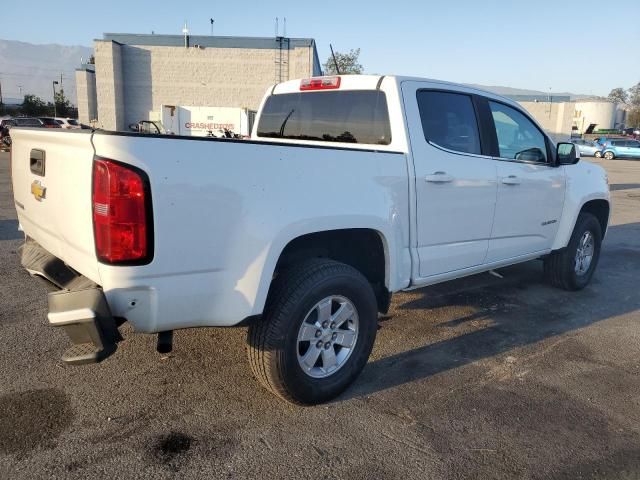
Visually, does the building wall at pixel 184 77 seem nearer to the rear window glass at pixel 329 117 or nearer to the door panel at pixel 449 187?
the rear window glass at pixel 329 117

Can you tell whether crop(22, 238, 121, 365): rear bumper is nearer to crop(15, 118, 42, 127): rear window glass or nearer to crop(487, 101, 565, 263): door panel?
crop(487, 101, 565, 263): door panel

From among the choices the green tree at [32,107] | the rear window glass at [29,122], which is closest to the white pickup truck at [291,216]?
the rear window glass at [29,122]

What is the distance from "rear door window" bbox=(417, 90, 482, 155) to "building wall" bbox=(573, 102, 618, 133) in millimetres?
84484

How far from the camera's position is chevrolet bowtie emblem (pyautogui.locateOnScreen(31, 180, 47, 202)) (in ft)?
9.64

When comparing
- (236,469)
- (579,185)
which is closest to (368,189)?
(236,469)

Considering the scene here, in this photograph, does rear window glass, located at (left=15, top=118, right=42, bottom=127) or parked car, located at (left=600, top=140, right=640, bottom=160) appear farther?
parked car, located at (left=600, top=140, right=640, bottom=160)

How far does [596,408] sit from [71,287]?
10.4ft

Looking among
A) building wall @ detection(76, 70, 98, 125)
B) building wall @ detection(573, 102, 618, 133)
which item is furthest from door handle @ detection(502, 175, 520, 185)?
building wall @ detection(573, 102, 618, 133)

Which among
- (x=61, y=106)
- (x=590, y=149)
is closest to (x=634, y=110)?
(x=590, y=149)

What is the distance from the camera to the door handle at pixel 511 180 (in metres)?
4.36

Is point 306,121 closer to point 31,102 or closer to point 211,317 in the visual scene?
point 211,317

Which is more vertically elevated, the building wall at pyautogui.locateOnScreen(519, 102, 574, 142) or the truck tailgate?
the building wall at pyautogui.locateOnScreen(519, 102, 574, 142)

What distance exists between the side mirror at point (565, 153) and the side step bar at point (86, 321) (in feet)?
14.2

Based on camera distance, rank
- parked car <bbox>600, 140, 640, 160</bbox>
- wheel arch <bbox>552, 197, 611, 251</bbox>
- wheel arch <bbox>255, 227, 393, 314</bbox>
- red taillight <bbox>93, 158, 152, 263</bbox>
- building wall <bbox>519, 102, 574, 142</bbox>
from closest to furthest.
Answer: red taillight <bbox>93, 158, 152, 263</bbox>, wheel arch <bbox>255, 227, 393, 314</bbox>, wheel arch <bbox>552, 197, 611, 251</bbox>, parked car <bbox>600, 140, 640, 160</bbox>, building wall <bbox>519, 102, 574, 142</bbox>
